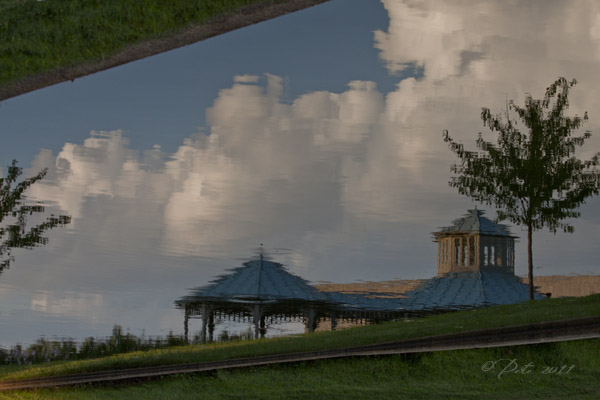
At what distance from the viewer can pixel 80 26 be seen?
4949 millimetres

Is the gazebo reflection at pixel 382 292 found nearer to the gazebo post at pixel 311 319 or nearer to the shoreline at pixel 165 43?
the gazebo post at pixel 311 319

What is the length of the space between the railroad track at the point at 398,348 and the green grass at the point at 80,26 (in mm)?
2938

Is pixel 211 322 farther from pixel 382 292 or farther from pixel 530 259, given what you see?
pixel 530 259

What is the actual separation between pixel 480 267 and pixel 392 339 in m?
8.07

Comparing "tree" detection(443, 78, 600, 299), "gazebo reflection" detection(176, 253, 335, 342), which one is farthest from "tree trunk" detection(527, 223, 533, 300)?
"gazebo reflection" detection(176, 253, 335, 342)

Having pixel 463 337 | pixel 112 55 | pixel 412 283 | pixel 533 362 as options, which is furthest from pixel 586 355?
pixel 412 283

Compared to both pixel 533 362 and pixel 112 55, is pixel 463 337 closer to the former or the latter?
pixel 533 362

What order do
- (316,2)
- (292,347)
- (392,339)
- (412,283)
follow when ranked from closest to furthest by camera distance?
1. (316,2)
2. (392,339)
3. (292,347)
4. (412,283)

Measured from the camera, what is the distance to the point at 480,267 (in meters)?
12.3

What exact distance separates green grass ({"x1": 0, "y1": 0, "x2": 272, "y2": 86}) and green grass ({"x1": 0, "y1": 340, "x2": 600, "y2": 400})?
10.5 feet

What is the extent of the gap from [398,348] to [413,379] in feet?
1.37

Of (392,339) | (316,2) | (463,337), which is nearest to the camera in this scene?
(463,337)

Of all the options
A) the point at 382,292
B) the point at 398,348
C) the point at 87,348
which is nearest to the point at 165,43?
the point at 398,348

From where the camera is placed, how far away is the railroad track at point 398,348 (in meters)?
3.50
